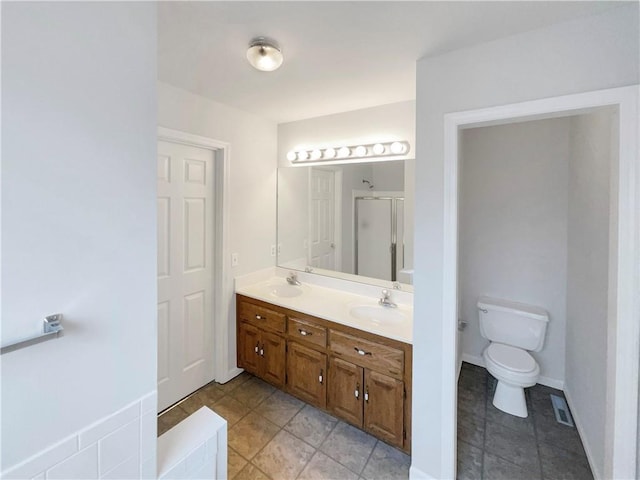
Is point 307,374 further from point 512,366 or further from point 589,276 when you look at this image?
point 589,276

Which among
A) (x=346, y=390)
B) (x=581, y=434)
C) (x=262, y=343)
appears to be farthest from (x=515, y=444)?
(x=262, y=343)

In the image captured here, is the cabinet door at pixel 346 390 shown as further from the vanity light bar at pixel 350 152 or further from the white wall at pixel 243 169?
the vanity light bar at pixel 350 152

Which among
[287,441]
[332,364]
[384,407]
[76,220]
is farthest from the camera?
[332,364]

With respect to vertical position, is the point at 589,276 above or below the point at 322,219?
below

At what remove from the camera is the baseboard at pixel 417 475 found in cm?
165

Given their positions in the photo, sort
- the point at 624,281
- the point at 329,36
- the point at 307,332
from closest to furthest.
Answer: the point at 624,281 < the point at 329,36 < the point at 307,332

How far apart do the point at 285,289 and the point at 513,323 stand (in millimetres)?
2027

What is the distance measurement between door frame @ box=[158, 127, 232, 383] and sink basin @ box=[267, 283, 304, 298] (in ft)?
1.27

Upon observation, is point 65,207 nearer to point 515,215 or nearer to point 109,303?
point 109,303

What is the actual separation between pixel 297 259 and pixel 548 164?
239 centimetres

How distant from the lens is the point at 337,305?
230cm

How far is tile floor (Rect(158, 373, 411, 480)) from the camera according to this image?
176 cm

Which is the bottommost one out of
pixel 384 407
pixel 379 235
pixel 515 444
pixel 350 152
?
pixel 515 444

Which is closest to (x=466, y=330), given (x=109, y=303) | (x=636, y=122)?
(x=636, y=122)
